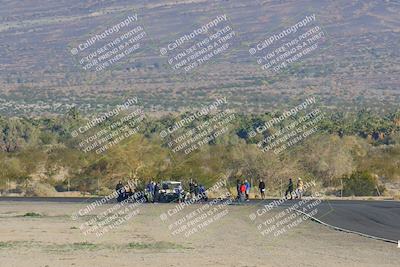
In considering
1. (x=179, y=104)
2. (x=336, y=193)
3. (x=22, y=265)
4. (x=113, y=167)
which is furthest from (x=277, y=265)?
(x=179, y=104)

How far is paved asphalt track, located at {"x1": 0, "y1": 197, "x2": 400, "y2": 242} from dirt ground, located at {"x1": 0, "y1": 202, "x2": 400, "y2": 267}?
1.20m

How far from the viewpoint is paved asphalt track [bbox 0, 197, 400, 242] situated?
35172 mm

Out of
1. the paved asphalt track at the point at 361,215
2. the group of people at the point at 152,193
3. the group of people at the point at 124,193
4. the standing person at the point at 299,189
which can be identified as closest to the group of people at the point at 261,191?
the standing person at the point at 299,189

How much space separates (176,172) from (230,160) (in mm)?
5503

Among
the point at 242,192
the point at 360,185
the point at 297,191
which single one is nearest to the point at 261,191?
the point at 297,191

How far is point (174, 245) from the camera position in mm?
29281

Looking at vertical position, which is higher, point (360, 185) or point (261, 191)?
point (261, 191)

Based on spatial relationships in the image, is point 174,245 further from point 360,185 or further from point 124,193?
point 360,185

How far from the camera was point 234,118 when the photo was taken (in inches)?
4695

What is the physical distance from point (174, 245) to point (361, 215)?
1372 centimetres

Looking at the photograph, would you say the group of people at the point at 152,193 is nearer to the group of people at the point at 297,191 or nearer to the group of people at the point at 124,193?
the group of people at the point at 124,193

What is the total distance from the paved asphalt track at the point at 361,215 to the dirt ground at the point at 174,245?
120cm

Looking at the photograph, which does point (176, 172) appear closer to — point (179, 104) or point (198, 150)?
point (198, 150)

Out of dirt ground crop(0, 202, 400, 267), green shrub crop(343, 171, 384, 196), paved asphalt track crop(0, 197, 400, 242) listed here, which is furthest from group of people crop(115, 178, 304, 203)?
dirt ground crop(0, 202, 400, 267)
